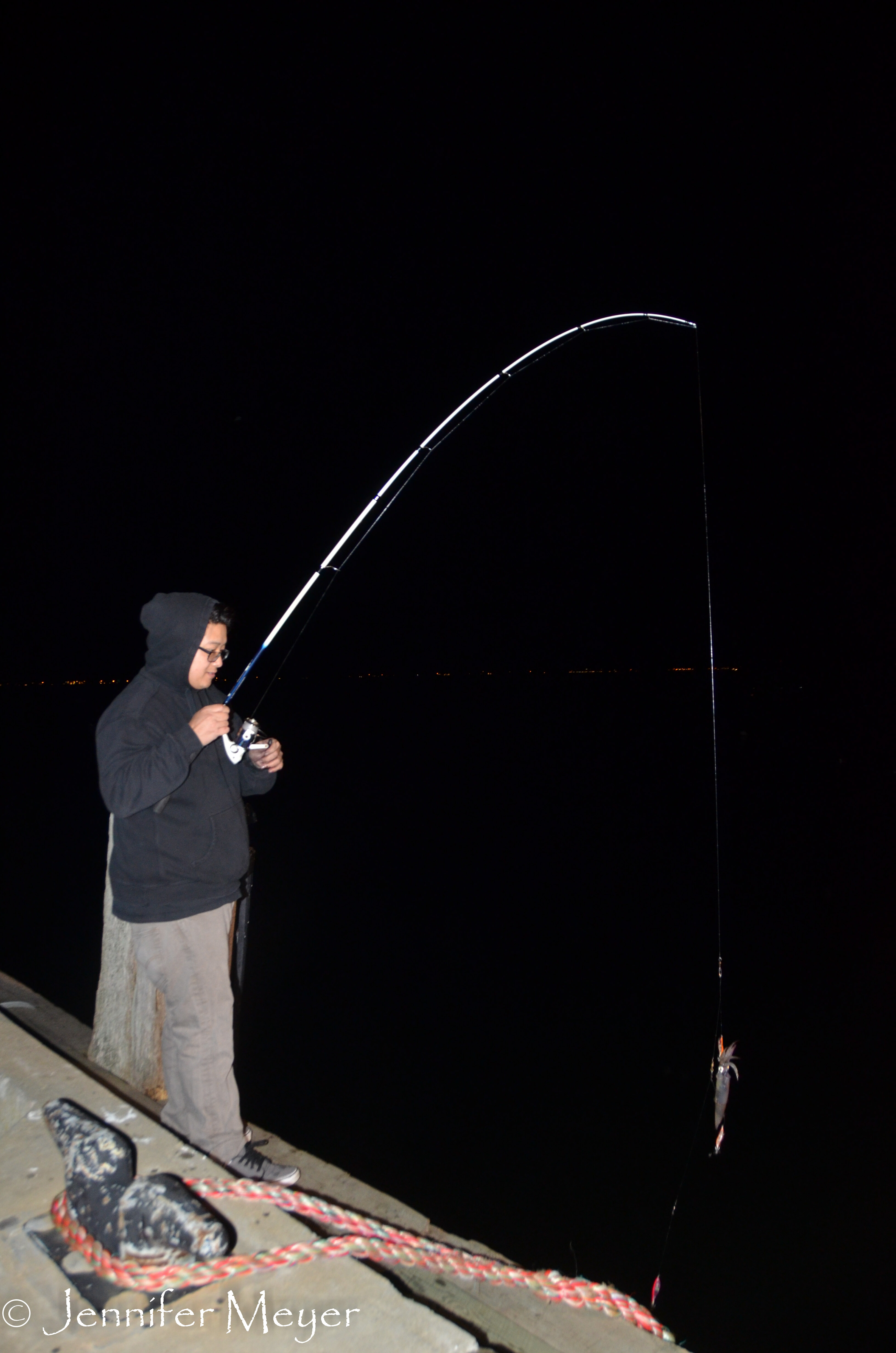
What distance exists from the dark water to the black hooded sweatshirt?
2630 mm

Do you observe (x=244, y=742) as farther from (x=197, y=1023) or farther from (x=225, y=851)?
(x=197, y=1023)

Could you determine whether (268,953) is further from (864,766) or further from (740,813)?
(864,766)

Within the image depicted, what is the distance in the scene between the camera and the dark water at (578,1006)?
4141 millimetres

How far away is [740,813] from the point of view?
15.6m

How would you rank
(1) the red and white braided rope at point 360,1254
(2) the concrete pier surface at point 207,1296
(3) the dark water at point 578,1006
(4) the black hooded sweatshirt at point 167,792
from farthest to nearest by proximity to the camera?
(3) the dark water at point 578,1006 < (4) the black hooded sweatshirt at point 167,792 < (1) the red and white braided rope at point 360,1254 < (2) the concrete pier surface at point 207,1296

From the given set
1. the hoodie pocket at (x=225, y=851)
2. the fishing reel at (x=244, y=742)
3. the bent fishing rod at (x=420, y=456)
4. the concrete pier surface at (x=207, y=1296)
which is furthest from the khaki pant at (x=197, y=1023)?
the bent fishing rod at (x=420, y=456)

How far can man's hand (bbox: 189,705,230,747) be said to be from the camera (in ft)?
8.58

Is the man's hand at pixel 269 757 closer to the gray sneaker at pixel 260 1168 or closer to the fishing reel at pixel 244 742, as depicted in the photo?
the fishing reel at pixel 244 742

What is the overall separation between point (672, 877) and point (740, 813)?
4919 mm

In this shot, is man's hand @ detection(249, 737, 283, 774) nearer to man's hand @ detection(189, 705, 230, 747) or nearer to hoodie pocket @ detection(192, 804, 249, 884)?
hoodie pocket @ detection(192, 804, 249, 884)

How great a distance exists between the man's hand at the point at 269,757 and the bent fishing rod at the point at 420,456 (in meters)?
0.11

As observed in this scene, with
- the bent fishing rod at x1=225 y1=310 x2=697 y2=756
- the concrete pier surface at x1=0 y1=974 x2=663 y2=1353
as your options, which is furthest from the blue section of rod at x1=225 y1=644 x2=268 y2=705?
the concrete pier surface at x1=0 y1=974 x2=663 y2=1353

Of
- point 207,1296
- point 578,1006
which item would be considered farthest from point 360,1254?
point 578,1006

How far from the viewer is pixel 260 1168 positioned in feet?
9.36
